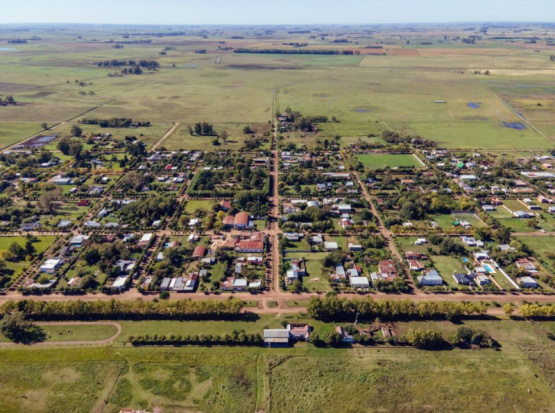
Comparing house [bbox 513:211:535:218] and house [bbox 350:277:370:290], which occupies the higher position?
house [bbox 513:211:535:218]

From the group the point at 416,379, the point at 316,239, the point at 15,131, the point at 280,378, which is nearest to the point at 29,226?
the point at 316,239

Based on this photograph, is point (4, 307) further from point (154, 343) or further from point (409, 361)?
point (409, 361)

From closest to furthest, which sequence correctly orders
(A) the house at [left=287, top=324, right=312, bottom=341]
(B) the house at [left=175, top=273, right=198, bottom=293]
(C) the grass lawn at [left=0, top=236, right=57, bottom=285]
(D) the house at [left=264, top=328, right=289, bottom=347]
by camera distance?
(D) the house at [left=264, top=328, right=289, bottom=347] < (A) the house at [left=287, top=324, right=312, bottom=341] < (B) the house at [left=175, top=273, right=198, bottom=293] < (C) the grass lawn at [left=0, top=236, right=57, bottom=285]

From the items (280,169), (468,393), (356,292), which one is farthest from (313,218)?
(468,393)

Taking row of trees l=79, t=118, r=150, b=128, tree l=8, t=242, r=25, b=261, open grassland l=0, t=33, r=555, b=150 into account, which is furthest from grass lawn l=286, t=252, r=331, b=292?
row of trees l=79, t=118, r=150, b=128

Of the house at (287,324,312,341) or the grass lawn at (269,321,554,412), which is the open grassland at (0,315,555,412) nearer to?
the grass lawn at (269,321,554,412)

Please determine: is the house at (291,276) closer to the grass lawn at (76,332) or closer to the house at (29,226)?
the grass lawn at (76,332)

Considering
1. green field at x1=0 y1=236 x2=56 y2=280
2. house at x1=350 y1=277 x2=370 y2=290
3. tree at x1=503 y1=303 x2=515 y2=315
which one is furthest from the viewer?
green field at x1=0 y1=236 x2=56 y2=280
